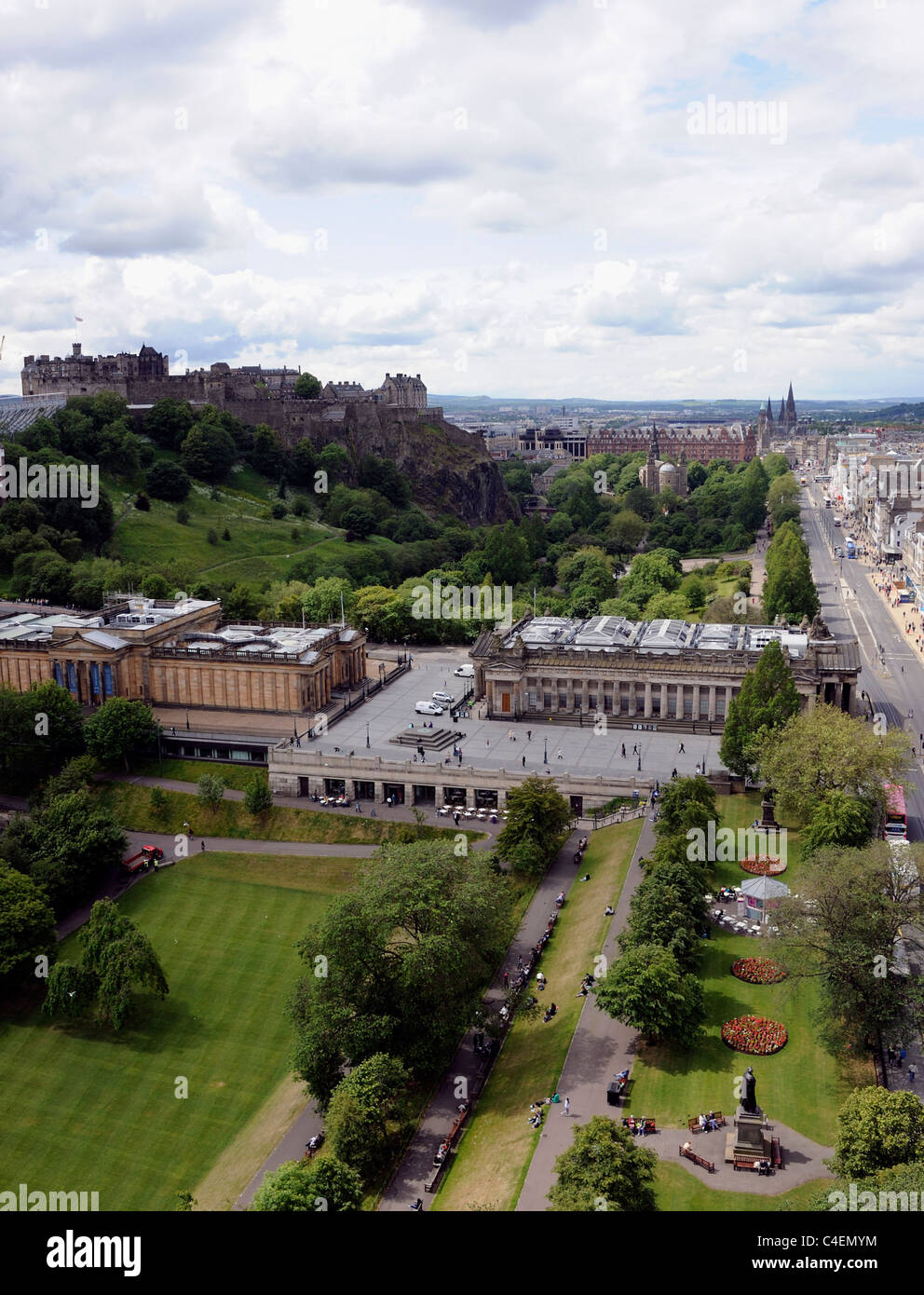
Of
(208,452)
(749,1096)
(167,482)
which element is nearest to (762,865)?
(749,1096)

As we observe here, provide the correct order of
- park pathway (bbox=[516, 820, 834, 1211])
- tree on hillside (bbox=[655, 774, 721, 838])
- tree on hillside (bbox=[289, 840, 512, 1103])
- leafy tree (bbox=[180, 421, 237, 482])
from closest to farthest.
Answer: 1. park pathway (bbox=[516, 820, 834, 1211])
2. tree on hillside (bbox=[289, 840, 512, 1103])
3. tree on hillside (bbox=[655, 774, 721, 838])
4. leafy tree (bbox=[180, 421, 237, 482])

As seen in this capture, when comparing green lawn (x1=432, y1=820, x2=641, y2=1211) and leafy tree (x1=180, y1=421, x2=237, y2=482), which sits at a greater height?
leafy tree (x1=180, y1=421, x2=237, y2=482)

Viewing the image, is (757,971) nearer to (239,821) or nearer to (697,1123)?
(697,1123)

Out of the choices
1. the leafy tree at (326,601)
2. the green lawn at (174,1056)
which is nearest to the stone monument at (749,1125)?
the green lawn at (174,1056)

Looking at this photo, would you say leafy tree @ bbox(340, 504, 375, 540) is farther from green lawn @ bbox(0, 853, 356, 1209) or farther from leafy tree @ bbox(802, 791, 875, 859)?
leafy tree @ bbox(802, 791, 875, 859)

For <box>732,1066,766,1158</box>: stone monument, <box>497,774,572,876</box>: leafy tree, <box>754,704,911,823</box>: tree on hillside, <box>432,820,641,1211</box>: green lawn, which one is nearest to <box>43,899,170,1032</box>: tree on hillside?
<box>432,820,641,1211</box>: green lawn

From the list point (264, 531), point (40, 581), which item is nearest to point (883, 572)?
point (264, 531)

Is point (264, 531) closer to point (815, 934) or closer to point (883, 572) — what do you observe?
point (883, 572)
